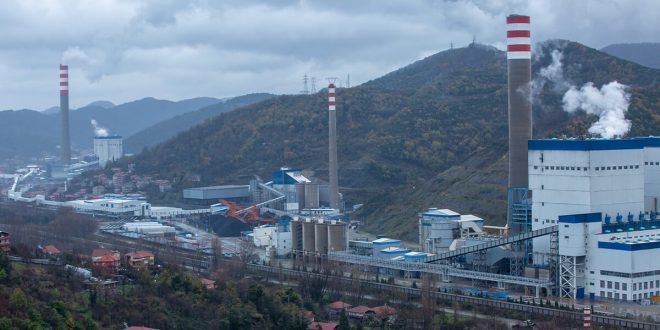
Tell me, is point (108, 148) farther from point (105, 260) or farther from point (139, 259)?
point (105, 260)

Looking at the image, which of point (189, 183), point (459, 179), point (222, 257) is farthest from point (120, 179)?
point (222, 257)

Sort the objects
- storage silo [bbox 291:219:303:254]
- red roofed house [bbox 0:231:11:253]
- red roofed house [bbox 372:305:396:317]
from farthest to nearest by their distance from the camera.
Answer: storage silo [bbox 291:219:303:254] → red roofed house [bbox 0:231:11:253] → red roofed house [bbox 372:305:396:317]

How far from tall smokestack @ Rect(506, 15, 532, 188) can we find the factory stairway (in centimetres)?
327

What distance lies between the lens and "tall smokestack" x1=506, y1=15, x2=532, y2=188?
3222cm

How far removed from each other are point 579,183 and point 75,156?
242ft

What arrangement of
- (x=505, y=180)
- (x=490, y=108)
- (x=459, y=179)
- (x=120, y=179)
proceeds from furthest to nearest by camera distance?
(x=120, y=179), (x=490, y=108), (x=459, y=179), (x=505, y=180)

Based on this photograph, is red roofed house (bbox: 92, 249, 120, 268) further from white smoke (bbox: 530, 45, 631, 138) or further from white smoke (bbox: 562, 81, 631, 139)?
white smoke (bbox: 562, 81, 631, 139)

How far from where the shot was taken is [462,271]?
28.8m

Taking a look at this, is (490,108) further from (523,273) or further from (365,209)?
(523,273)

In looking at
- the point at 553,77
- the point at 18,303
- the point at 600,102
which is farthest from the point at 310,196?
the point at 18,303

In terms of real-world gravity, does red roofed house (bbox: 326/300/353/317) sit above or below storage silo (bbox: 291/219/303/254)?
below

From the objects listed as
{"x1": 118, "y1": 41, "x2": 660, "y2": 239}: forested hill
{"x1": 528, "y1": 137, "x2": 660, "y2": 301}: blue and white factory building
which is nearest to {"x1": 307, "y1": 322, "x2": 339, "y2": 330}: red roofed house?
{"x1": 528, "y1": 137, "x2": 660, "y2": 301}: blue and white factory building

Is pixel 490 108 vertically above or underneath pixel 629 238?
above

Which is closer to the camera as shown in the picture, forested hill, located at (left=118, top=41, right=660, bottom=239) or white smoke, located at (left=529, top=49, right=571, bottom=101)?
forested hill, located at (left=118, top=41, right=660, bottom=239)
